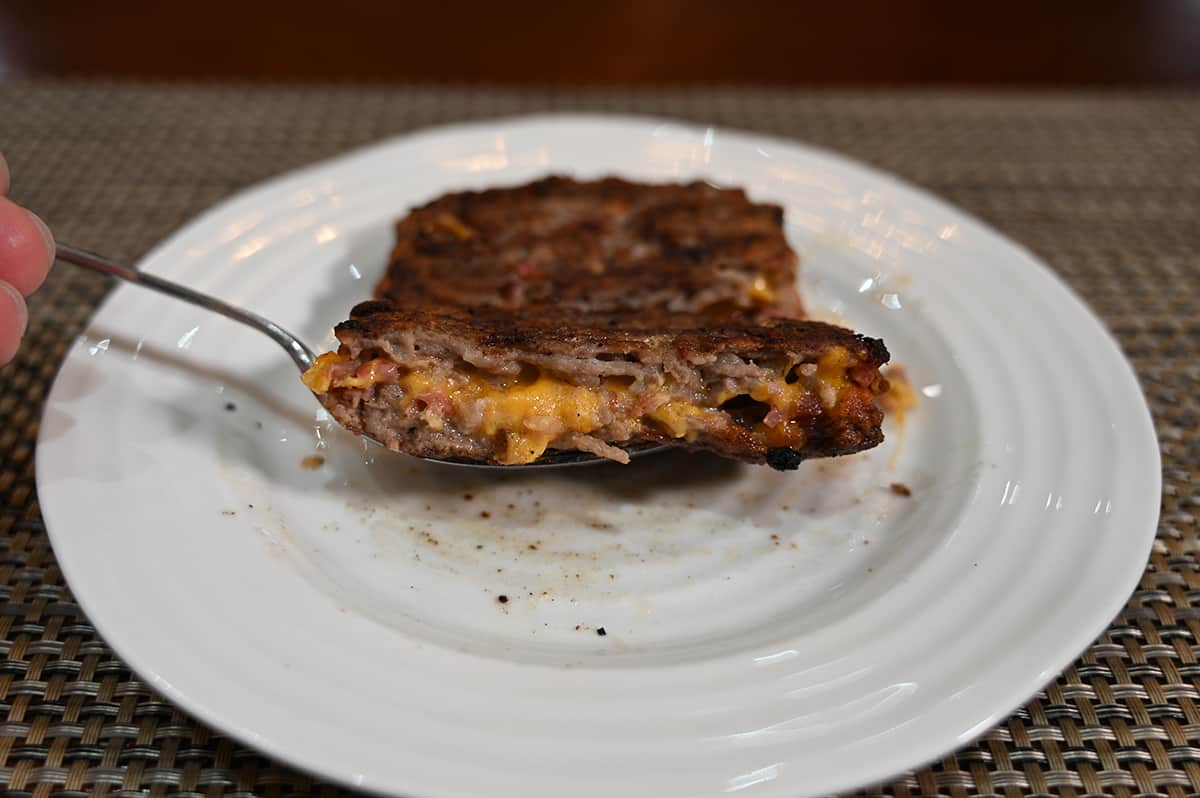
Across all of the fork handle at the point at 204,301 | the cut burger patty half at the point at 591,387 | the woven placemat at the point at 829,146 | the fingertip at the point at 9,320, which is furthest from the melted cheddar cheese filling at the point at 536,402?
the woven placemat at the point at 829,146

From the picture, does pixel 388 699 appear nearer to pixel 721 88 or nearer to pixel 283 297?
pixel 283 297

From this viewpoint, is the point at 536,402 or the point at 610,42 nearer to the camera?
the point at 536,402

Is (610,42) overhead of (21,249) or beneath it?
beneath

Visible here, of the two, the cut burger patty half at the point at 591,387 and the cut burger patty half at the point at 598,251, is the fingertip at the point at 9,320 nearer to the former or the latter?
the cut burger patty half at the point at 591,387

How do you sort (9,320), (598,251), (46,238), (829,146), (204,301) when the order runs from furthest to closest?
1. (829,146)
2. (598,251)
3. (204,301)
4. (46,238)
5. (9,320)

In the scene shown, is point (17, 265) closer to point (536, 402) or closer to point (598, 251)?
point (536, 402)

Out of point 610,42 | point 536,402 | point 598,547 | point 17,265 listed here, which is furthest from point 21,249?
point 610,42

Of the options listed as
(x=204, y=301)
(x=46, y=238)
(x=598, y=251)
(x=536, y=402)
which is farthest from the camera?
(x=598, y=251)
